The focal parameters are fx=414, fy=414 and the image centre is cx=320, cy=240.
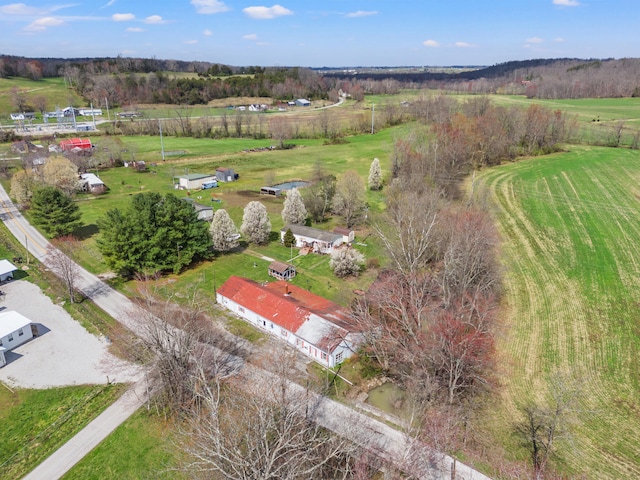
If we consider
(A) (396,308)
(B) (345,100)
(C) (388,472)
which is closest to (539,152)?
(A) (396,308)

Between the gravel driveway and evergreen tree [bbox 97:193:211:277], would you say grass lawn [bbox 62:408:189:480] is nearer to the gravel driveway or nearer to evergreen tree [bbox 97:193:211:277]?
the gravel driveway

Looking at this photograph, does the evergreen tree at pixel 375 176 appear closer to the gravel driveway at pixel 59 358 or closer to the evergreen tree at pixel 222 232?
the evergreen tree at pixel 222 232

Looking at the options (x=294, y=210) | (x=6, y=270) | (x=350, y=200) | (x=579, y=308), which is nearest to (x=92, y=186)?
(x=6, y=270)

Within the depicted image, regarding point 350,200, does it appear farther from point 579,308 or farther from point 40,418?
point 40,418

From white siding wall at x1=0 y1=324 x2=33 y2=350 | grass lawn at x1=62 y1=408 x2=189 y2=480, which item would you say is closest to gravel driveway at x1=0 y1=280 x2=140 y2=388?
white siding wall at x1=0 y1=324 x2=33 y2=350

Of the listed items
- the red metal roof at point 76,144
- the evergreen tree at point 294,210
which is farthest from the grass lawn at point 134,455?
the red metal roof at point 76,144

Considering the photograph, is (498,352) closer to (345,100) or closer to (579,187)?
(579,187)

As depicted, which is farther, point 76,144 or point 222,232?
point 76,144
